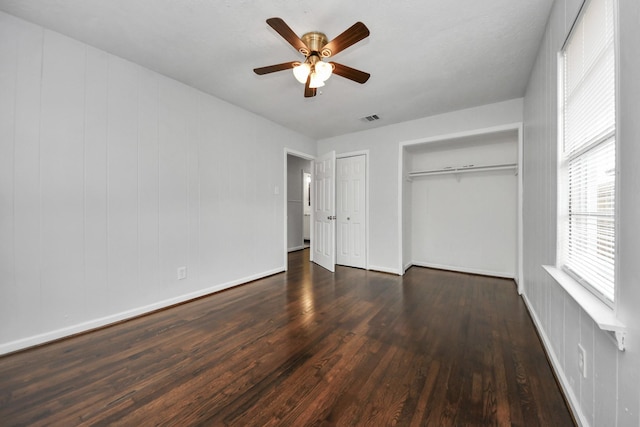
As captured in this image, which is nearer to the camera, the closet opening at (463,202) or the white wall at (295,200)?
the closet opening at (463,202)

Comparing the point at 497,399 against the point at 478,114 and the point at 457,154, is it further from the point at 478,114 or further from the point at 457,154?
the point at 457,154

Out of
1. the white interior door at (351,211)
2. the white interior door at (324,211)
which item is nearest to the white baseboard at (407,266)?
the white interior door at (351,211)

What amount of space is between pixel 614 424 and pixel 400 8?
8.31ft

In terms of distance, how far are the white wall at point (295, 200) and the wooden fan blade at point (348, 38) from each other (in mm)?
4666

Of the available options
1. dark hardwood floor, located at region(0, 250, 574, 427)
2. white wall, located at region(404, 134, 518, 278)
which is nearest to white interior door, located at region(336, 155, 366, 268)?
white wall, located at region(404, 134, 518, 278)

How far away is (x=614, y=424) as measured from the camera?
3.09 feet

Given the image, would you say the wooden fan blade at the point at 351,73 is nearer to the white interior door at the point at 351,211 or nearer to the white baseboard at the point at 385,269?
the white interior door at the point at 351,211

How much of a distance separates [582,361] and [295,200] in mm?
5934

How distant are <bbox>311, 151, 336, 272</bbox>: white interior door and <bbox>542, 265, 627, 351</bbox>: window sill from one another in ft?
10.5

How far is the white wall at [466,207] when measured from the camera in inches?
152

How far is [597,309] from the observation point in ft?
3.45

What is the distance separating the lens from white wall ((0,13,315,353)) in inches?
76.2

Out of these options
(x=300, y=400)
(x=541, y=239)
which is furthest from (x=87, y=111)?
(x=541, y=239)

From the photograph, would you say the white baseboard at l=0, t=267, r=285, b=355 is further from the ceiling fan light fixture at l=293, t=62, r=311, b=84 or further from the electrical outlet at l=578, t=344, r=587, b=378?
the electrical outlet at l=578, t=344, r=587, b=378
